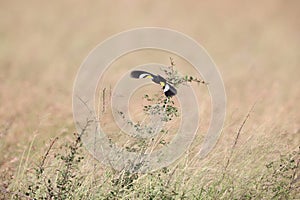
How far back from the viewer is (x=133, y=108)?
5.98m

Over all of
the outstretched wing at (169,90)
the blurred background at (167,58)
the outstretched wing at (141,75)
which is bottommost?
the outstretched wing at (169,90)

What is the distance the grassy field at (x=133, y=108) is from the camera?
155 inches

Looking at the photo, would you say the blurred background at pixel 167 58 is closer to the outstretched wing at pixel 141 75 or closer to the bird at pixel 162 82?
the bird at pixel 162 82

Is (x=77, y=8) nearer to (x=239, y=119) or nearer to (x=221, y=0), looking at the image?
(x=221, y=0)

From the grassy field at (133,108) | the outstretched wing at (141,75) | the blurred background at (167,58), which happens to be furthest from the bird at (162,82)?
the blurred background at (167,58)

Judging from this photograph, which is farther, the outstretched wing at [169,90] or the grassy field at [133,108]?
the grassy field at [133,108]

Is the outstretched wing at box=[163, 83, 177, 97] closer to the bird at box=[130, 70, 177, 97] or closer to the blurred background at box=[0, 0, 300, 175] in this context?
the bird at box=[130, 70, 177, 97]

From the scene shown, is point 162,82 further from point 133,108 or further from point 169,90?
point 133,108

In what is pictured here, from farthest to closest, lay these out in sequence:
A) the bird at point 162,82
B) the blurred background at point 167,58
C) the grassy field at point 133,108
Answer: the blurred background at point 167,58 → the grassy field at point 133,108 → the bird at point 162,82

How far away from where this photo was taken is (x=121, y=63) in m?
10.9

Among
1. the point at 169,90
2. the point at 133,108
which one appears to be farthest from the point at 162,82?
the point at 133,108

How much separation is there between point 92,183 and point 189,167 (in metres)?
0.72

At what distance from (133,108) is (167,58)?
5.85 metres

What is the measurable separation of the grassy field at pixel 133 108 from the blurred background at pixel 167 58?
0.9 inches
